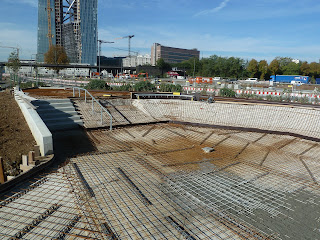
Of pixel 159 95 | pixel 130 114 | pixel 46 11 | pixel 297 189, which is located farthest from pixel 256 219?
pixel 46 11

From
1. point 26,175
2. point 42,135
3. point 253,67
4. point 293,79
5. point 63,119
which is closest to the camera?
point 26,175

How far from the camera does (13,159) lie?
6.56m

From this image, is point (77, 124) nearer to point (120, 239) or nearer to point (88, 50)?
point (120, 239)

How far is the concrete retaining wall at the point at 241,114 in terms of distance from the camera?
11.9 m

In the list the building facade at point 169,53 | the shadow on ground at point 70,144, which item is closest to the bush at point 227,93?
the shadow on ground at point 70,144

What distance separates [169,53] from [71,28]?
70.8 m

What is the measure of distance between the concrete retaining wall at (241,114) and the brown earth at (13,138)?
716 centimetres

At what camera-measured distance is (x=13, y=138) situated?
24.9 ft

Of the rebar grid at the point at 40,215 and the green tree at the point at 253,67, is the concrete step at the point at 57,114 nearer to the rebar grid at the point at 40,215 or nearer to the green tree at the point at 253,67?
the rebar grid at the point at 40,215

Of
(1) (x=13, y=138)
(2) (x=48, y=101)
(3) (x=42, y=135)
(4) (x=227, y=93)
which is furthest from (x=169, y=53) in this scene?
(3) (x=42, y=135)

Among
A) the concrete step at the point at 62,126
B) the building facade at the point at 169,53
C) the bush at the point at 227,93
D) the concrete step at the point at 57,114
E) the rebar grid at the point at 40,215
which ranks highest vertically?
the building facade at the point at 169,53

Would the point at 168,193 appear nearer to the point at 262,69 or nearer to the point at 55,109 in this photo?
the point at 55,109

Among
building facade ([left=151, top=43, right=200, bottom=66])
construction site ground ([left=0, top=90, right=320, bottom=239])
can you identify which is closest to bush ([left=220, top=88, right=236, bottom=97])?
construction site ground ([left=0, top=90, right=320, bottom=239])

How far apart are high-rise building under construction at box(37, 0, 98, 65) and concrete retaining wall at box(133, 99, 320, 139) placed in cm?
10256
